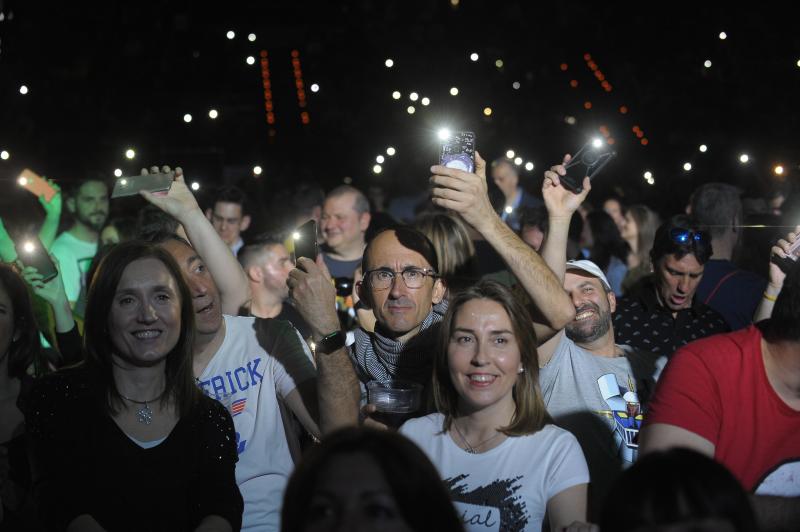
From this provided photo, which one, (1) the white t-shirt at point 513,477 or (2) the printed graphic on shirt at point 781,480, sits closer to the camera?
(2) the printed graphic on shirt at point 781,480

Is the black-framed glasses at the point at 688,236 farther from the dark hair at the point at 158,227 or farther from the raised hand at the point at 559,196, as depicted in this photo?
the dark hair at the point at 158,227

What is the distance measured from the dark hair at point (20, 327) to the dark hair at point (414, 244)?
4.94ft

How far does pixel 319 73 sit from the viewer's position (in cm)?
1077

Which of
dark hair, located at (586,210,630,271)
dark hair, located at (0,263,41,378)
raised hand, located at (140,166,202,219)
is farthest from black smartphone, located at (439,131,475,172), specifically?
dark hair, located at (586,210,630,271)

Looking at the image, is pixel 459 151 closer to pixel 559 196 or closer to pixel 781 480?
pixel 559 196

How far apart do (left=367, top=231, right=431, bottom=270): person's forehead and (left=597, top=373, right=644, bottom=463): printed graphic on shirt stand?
94 cm

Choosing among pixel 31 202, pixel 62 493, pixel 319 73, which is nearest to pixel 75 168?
pixel 31 202

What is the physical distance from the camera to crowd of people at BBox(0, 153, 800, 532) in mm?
2381

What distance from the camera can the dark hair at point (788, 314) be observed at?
285 cm

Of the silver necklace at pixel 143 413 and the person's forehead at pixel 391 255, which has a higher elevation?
the person's forehead at pixel 391 255

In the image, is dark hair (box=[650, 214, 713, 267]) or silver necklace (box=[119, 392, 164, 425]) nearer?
silver necklace (box=[119, 392, 164, 425])

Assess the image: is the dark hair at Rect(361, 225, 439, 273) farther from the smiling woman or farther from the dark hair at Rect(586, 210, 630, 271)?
the dark hair at Rect(586, 210, 630, 271)

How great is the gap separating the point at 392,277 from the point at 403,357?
35cm

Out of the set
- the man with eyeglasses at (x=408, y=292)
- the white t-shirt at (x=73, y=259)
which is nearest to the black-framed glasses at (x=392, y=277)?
the man with eyeglasses at (x=408, y=292)
